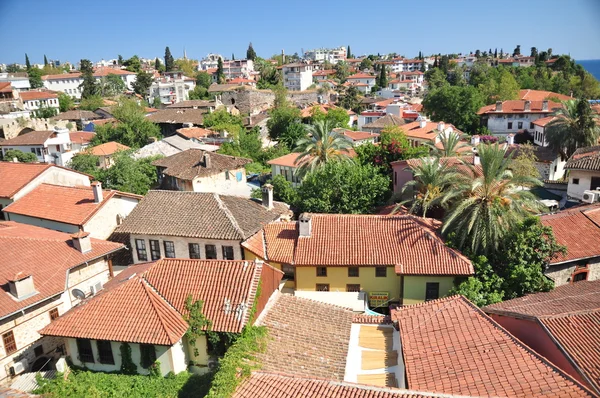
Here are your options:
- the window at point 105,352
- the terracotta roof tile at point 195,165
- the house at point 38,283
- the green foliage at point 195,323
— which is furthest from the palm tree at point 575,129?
the window at point 105,352

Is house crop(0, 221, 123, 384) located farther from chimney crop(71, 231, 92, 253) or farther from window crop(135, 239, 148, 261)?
window crop(135, 239, 148, 261)

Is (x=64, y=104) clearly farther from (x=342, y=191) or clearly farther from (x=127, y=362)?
(x=127, y=362)

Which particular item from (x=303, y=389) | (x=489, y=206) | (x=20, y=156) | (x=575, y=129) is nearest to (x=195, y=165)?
(x=489, y=206)

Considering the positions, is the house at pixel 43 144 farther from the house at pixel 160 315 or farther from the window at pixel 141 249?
the house at pixel 160 315

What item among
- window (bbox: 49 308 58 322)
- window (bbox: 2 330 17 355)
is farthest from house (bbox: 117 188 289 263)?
window (bbox: 2 330 17 355)

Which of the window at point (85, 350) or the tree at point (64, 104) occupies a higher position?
the tree at point (64, 104)

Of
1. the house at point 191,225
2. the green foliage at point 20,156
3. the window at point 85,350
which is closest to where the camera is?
the window at point 85,350

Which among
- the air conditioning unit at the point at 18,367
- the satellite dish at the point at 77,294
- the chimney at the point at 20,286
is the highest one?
the chimney at the point at 20,286
